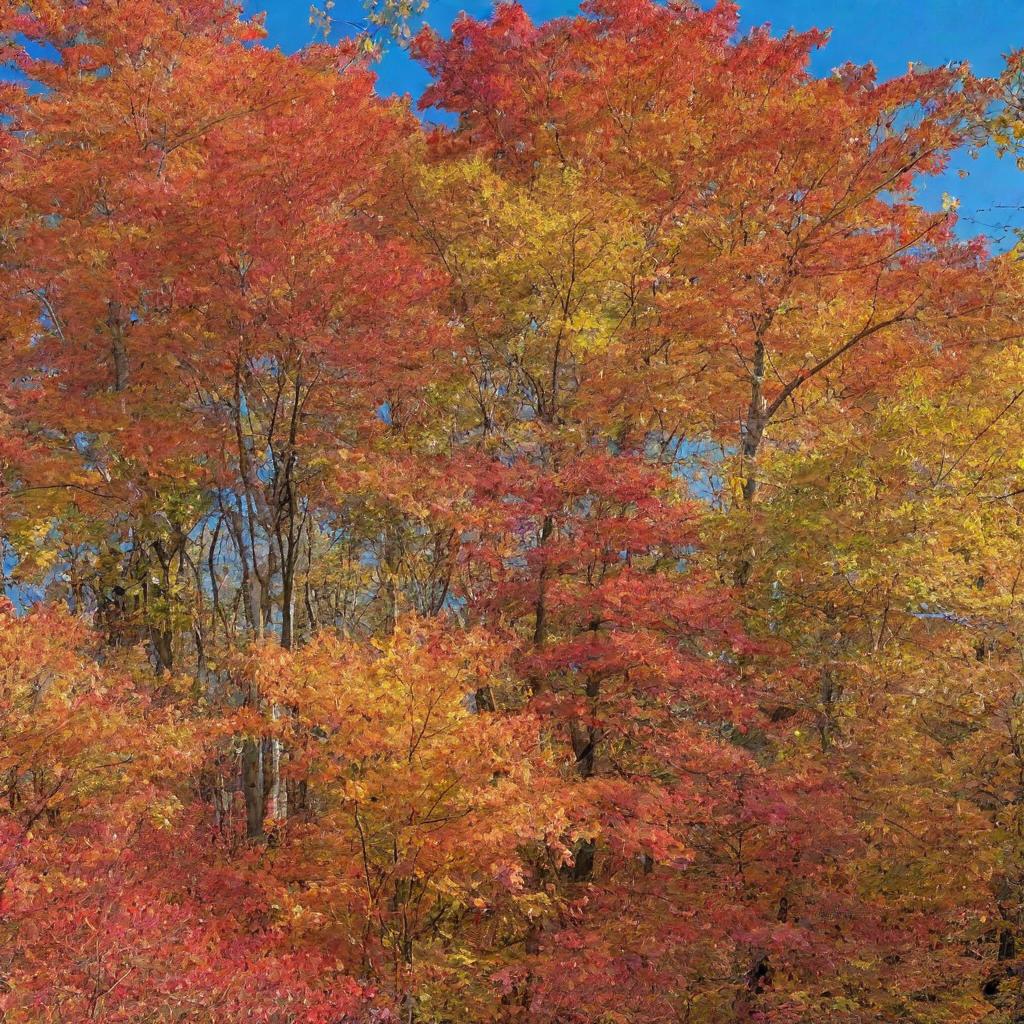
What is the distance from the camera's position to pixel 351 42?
19.2 m

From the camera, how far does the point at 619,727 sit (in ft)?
36.4

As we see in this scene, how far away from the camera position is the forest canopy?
347 inches

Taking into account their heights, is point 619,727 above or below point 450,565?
below

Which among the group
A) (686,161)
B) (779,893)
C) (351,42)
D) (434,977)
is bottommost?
(434,977)

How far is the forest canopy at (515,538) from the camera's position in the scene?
28.9ft

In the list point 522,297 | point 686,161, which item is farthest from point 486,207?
point 686,161

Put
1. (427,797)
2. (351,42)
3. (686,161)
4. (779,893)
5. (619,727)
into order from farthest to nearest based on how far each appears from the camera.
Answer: (351,42) → (686,161) → (619,727) → (779,893) → (427,797)

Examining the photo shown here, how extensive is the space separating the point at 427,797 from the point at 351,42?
16.7m

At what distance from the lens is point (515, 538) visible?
12867mm

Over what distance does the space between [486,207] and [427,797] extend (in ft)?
29.5

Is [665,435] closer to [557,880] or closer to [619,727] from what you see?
[619,727]

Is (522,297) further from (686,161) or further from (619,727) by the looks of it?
(619,727)

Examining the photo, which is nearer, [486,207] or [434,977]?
[434,977]

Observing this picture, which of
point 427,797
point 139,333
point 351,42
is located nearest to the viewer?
point 427,797
